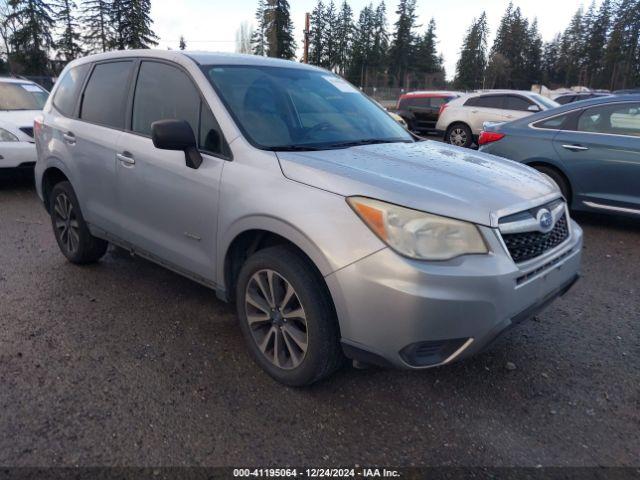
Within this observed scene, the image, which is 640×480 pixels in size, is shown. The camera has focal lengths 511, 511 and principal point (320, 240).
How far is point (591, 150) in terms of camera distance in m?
5.93

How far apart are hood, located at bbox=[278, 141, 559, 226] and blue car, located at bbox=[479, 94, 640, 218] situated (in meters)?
3.13

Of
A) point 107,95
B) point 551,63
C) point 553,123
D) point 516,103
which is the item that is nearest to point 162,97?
point 107,95

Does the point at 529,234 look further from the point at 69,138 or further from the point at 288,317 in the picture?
the point at 69,138

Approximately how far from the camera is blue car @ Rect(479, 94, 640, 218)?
18.6 ft

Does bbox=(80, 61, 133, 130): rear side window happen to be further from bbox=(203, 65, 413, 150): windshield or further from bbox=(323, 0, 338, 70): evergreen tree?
bbox=(323, 0, 338, 70): evergreen tree

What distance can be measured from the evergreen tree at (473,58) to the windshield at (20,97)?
8396cm

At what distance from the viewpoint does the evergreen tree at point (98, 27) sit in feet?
200

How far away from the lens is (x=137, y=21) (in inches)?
2414

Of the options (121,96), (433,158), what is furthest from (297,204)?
(121,96)

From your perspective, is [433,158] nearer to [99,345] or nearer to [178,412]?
[178,412]

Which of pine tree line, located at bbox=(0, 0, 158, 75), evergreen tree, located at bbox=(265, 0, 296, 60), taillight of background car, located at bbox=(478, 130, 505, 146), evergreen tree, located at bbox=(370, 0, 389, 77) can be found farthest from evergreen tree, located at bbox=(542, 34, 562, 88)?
taillight of background car, located at bbox=(478, 130, 505, 146)

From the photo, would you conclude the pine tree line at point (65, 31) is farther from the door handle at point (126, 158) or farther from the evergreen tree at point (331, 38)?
the door handle at point (126, 158)

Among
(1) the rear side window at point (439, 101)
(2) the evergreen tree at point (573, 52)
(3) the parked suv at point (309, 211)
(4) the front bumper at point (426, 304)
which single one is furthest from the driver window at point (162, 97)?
(2) the evergreen tree at point (573, 52)

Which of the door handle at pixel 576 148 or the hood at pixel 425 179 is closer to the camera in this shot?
the hood at pixel 425 179
